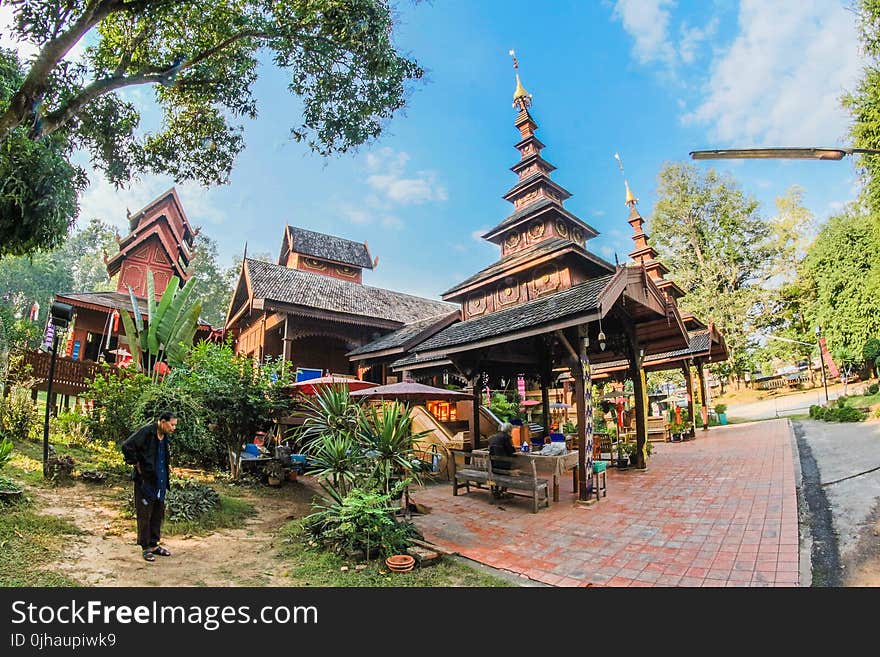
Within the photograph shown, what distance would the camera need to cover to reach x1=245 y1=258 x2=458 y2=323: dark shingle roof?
18469mm

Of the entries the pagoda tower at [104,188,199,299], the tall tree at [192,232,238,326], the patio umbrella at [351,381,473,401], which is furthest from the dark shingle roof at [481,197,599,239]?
the tall tree at [192,232,238,326]

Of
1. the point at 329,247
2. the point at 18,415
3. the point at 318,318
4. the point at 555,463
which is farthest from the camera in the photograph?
the point at 329,247

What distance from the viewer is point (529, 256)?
15.1m

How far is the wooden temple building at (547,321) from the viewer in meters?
7.93

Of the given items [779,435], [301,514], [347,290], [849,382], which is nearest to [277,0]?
[301,514]

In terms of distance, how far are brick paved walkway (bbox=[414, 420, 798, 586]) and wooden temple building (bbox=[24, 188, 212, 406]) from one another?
17.4 meters

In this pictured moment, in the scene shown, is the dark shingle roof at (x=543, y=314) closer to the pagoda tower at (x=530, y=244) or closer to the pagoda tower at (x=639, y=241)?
the pagoda tower at (x=530, y=244)

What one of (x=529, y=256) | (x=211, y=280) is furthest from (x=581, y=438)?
(x=211, y=280)

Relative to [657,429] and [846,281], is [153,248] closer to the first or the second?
[657,429]

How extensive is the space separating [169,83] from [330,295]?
12942 millimetres

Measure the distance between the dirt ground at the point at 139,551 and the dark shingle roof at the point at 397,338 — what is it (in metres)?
10.6

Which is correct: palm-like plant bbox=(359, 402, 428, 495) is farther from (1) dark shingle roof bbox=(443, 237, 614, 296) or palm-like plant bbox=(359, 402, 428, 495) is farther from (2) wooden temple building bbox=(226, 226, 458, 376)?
(2) wooden temple building bbox=(226, 226, 458, 376)

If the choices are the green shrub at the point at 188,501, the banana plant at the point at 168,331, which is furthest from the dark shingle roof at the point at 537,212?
the green shrub at the point at 188,501

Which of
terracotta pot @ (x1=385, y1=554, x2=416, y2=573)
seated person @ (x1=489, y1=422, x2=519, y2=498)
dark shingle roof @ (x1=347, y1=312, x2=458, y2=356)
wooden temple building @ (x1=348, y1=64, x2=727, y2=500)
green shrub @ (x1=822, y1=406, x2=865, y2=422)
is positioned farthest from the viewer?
dark shingle roof @ (x1=347, y1=312, x2=458, y2=356)
